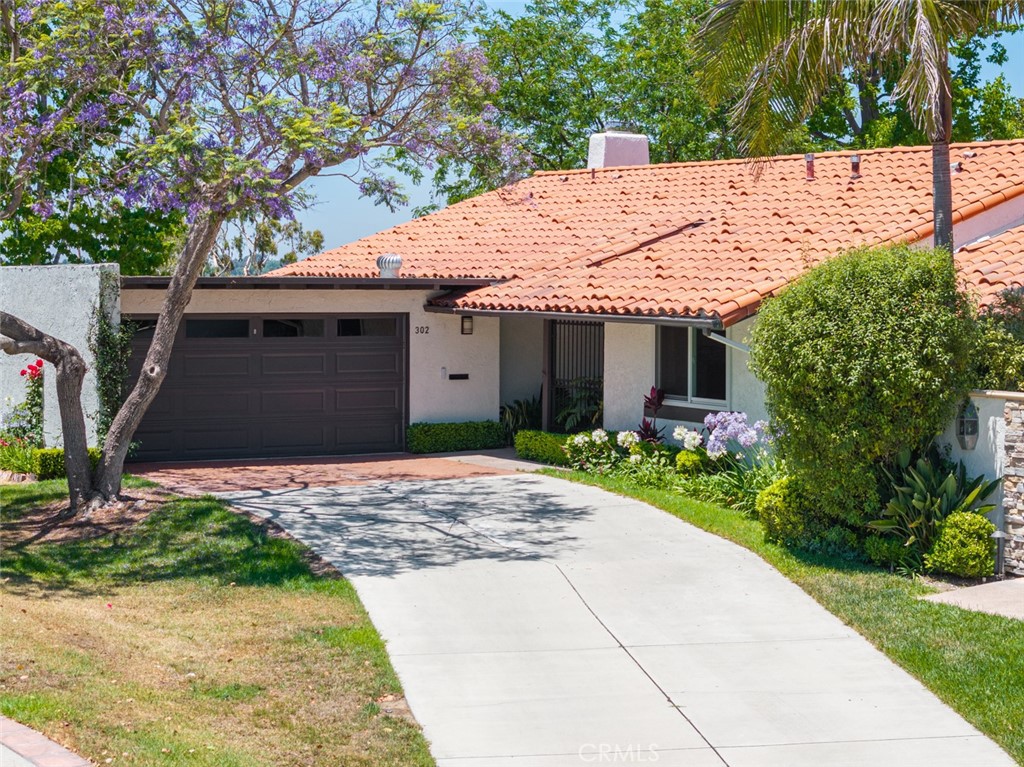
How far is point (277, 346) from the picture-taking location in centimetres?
1825

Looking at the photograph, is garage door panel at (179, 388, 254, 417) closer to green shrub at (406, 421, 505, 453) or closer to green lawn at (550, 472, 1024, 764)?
green shrub at (406, 421, 505, 453)

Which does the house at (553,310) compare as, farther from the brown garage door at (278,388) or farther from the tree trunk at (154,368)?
the tree trunk at (154,368)

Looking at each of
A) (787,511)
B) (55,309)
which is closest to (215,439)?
(55,309)

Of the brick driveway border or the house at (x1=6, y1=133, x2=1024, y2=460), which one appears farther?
the house at (x1=6, y1=133, x2=1024, y2=460)

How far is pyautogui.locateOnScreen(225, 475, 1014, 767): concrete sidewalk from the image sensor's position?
23.9 ft

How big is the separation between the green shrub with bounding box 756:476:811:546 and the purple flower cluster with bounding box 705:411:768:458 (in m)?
1.86

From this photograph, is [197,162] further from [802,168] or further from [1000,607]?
[802,168]

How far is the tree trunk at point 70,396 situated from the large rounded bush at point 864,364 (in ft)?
24.3

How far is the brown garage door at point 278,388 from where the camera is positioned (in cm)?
1775

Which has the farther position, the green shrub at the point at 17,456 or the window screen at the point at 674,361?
the window screen at the point at 674,361

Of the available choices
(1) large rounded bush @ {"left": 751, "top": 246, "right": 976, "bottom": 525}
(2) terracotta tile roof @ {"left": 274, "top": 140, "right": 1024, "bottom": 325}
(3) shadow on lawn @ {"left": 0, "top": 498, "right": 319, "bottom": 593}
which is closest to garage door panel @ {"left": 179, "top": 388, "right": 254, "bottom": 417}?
(2) terracotta tile roof @ {"left": 274, "top": 140, "right": 1024, "bottom": 325}

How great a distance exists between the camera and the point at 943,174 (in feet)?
40.3

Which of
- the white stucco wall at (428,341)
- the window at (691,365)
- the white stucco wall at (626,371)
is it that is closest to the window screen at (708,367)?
the window at (691,365)

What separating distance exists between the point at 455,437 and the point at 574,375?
2.08 metres
